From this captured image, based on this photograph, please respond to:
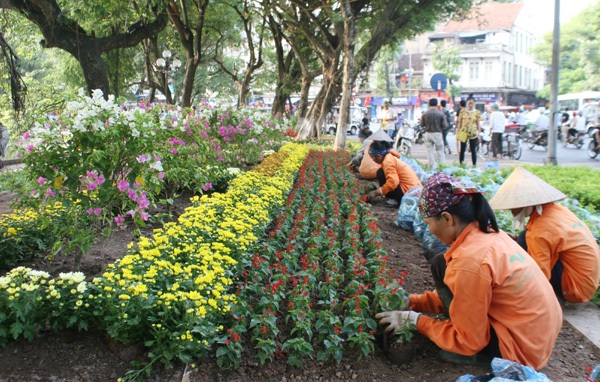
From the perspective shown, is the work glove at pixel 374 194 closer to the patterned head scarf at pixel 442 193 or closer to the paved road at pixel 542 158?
the patterned head scarf at pixel 442 193

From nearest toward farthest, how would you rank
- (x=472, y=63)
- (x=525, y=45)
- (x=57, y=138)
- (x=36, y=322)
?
1. (x=36, y=322)
2. (x=57, y=138)
3. (x=472, y=63)
4. (x=525, y=45)

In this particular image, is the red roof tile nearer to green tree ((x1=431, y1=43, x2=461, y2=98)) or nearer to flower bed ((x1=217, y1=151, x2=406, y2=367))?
green tree ((x1=431, y1=43, x2=461, y2=98))

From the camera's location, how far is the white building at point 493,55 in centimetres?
5734

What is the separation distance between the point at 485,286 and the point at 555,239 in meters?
1.37

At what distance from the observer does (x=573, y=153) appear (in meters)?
19.9

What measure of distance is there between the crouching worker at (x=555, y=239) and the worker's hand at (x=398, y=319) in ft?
3.88

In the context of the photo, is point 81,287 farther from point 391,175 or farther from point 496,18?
point 496,18

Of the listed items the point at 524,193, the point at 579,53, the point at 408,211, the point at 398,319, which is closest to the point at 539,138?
the point at 408,211

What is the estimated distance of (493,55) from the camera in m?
57.1

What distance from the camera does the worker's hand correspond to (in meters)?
3.30

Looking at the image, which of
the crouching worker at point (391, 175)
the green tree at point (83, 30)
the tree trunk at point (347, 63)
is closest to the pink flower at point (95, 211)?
the crouching worker at point (391, 175)

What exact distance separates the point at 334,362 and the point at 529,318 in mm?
1202

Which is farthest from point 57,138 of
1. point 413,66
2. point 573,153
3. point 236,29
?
point 413,66

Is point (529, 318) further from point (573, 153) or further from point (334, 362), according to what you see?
point (573, 153)
